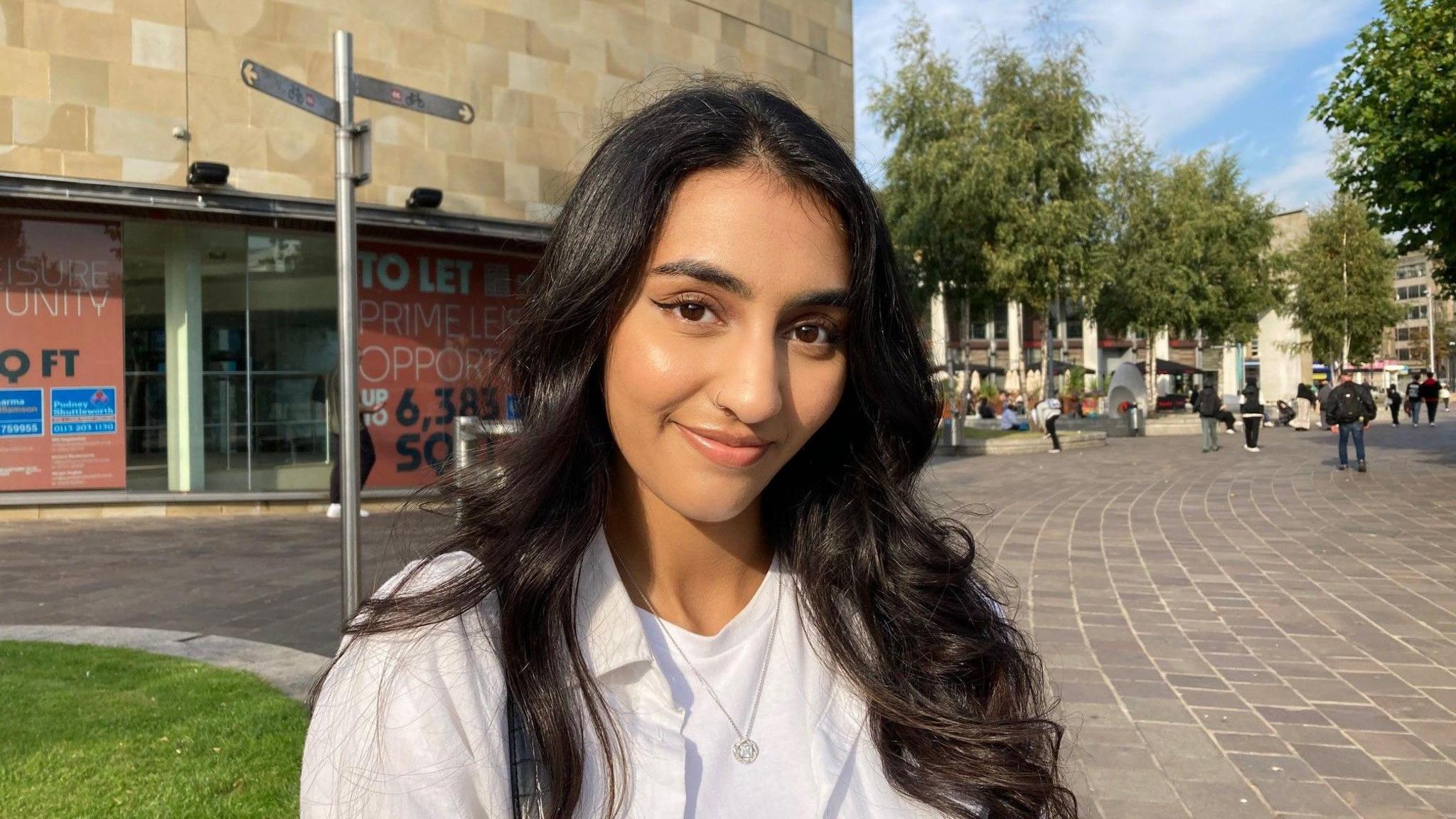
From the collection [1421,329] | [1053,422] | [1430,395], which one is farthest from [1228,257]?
[1421,329]

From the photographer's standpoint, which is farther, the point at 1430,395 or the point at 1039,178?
the point at 1430,395

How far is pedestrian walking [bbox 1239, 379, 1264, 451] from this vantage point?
2312 cm

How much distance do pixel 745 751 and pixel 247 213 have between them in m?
13.4

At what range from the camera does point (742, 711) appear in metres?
1.55

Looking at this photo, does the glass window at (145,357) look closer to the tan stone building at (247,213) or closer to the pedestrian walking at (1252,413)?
the tan stone building at (247,213)

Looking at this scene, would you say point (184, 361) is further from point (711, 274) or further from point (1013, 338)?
point (1013, 338)

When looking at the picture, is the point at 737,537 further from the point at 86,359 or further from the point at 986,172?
the point at 986,172

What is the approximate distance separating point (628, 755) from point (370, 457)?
11982 millimetres

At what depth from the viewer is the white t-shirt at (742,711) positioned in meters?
1.44

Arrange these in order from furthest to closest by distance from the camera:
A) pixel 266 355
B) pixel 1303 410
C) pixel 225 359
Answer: pixel 1303 410 → pixel 266 355 → pixel 225 359

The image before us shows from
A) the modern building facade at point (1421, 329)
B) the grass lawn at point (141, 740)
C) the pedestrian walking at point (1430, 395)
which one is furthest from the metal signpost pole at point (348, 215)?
the modern building facade at point (1421, 329)

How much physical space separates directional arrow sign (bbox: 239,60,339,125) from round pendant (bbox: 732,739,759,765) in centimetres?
384

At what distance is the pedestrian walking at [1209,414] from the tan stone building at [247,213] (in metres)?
13.0

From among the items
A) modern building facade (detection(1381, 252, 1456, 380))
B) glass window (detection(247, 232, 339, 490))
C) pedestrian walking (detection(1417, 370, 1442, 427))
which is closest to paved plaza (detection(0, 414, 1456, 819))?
glass window (detection(247, 232, 339, 490))
